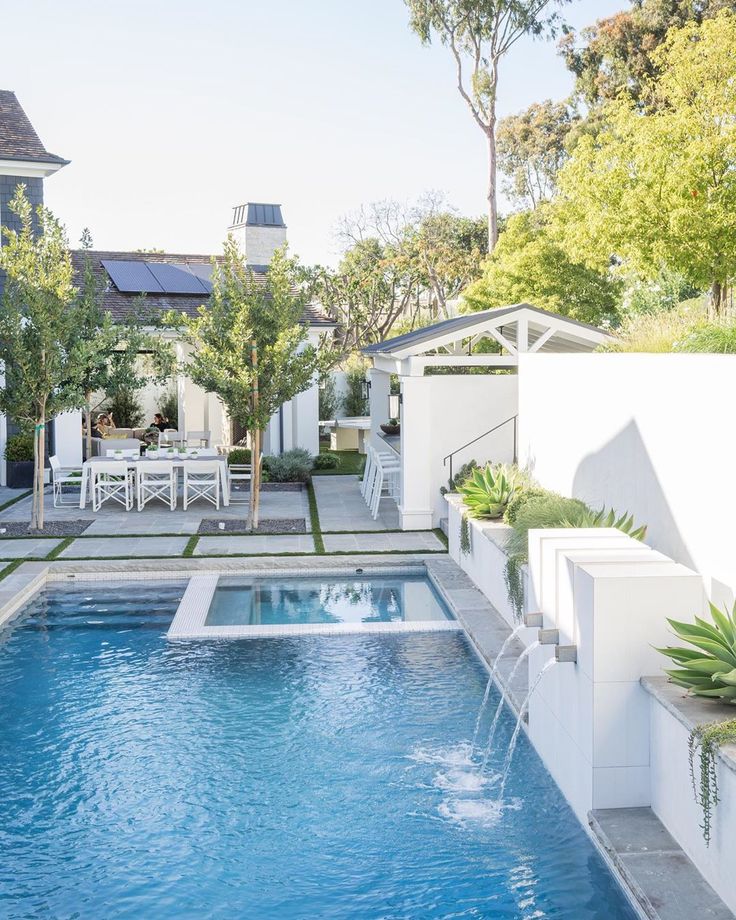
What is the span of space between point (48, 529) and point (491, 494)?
720 centimetres

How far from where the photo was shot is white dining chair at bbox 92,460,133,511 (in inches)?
706

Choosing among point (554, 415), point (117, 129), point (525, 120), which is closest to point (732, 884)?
point (554, 415)

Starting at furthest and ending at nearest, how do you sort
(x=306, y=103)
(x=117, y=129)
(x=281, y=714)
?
(x=306, y=103) < (x=117, y=129) < (x=281, y=714)

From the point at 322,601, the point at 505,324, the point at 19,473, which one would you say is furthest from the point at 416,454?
the point at 19,473

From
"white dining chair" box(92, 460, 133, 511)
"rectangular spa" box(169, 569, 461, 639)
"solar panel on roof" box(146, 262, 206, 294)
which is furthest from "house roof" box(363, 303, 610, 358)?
"solar panel on roof" box(146, 262, 206, 294)

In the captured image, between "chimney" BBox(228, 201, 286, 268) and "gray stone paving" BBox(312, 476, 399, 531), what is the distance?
7216mm

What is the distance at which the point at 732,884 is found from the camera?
520 centimetres

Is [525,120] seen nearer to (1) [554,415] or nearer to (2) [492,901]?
(1) [554,415]

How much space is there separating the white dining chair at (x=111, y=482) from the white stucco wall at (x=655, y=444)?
7.80 m

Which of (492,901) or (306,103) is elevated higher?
(306,103)

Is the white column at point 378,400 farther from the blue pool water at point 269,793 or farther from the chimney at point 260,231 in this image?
the blue pool water at point 269,793

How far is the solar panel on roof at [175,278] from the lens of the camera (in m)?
24.2

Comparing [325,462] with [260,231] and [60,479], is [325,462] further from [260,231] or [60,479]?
[60,479]

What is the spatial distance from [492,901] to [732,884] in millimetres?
1394
